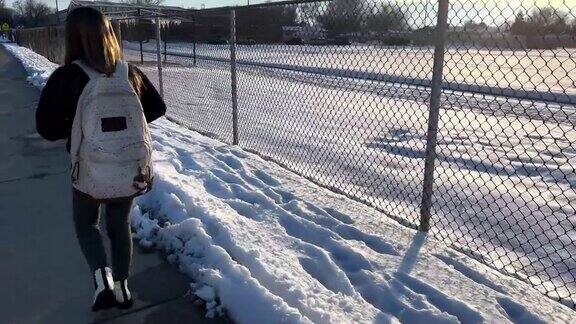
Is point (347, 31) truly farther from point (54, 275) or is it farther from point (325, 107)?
point (325, 107)

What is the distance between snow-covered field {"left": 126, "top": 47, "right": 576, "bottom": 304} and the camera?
3746 mm

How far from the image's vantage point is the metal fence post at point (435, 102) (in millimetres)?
3322

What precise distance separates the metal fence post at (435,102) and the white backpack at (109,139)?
2.01m

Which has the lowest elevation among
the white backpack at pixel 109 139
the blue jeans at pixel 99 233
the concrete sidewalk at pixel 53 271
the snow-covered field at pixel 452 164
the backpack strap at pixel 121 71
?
the concrete sidewalk at pixel 53 271

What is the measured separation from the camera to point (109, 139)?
2488mm

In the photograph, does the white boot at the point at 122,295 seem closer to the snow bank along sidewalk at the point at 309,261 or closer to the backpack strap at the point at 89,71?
the snow bank along sidewalk at the point at 309,261

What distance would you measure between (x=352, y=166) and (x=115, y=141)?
12.8 ft

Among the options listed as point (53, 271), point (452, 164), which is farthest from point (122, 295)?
point (452, 164)

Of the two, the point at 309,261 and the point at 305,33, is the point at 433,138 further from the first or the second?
the point at 305,33

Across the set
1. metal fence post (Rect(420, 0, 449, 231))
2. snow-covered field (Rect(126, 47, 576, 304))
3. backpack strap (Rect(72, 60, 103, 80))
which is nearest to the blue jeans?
backpack strap (Rect(72, 60, 103, 80))

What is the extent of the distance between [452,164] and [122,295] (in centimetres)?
427

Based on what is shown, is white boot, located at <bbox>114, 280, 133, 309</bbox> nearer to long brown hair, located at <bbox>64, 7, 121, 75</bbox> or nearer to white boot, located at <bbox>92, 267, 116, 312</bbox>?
white boot, located at <bbox>92, 267, 116, 312</bbox>

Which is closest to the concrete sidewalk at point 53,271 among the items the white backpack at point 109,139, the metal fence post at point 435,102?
the white backpack at point 109,139

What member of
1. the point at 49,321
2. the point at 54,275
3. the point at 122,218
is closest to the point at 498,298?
the point at 122,218
